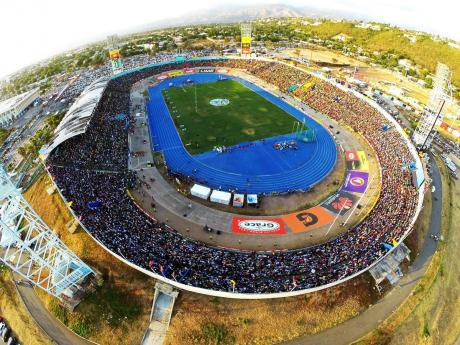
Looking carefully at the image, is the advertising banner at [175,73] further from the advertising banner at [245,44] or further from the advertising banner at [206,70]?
the advertising banner at [245,44]

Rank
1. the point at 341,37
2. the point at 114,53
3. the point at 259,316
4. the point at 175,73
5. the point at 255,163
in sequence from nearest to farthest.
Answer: the point at 259,316 → the point at 255,163 → the point at 114,53 → the point at 175,73 → the point at 341,37

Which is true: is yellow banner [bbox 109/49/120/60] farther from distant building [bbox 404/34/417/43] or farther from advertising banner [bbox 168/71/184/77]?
distant building [bbox 404/34/417/43]

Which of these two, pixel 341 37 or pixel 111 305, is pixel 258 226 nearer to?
pixel 111 305

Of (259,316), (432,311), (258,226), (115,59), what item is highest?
(115,59)

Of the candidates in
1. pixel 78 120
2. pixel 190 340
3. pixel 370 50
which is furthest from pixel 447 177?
pixel 370 50

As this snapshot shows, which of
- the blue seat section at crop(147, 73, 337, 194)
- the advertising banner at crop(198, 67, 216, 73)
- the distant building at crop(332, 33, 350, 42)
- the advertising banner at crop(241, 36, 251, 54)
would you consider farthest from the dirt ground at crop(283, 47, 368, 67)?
the blue seat section at crop(147, 73, 337, 194)

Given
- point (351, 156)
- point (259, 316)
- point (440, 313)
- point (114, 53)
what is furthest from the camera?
point (114, 53)

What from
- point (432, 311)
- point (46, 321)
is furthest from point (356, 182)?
point (46, 321)
